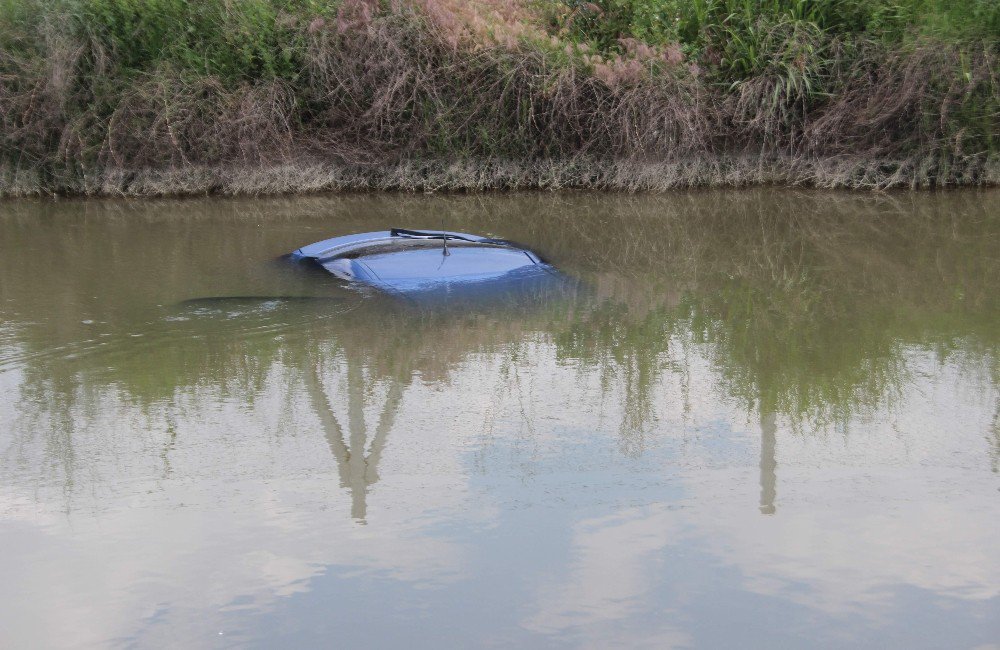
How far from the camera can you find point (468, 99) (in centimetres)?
1363

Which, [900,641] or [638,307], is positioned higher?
[638,307]

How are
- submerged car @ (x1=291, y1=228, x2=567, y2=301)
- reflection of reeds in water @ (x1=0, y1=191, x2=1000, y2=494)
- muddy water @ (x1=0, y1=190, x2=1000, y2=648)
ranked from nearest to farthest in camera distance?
muddy water @ (x1=0, y1=190, x2=1000, y2=648) → reflection of reeds in water @ (x1=0, y1=191, x2=1000, y2=494) → submerged car @ (x1=291, y1=228, x2=567, y2=301)

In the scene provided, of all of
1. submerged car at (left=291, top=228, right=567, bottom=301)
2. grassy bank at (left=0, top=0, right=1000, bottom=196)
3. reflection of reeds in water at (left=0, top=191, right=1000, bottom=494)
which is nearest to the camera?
reflection of reeds in water at (left=0, top=191, right=1000, bottom=494)

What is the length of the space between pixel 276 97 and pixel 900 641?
437 inches

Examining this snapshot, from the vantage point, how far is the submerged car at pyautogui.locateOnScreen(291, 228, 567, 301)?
323 inches

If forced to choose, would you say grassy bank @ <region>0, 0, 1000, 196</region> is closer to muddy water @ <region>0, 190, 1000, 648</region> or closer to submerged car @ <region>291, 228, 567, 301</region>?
muddy water @ <region>0, 190, 1000, 648</region>

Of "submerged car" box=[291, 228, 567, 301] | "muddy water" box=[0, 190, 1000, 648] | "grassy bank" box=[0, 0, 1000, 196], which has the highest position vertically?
"grassy bank" box=[0, 0, 1000, 196]

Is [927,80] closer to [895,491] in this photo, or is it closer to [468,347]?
[468,347]

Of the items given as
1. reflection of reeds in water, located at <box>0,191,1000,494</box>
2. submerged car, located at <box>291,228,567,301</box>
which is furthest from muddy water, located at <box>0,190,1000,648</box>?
submerged car, located at <box>291,228,567,301</box>

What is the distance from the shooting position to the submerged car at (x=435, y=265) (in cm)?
821

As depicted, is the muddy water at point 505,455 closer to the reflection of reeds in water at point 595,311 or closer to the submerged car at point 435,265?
the reflection of reeds in water at point 595,311

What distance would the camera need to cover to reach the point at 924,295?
822 centimetres

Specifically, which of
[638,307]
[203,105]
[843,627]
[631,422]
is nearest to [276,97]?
[203,105]

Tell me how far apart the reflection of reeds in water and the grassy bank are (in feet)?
4.56
